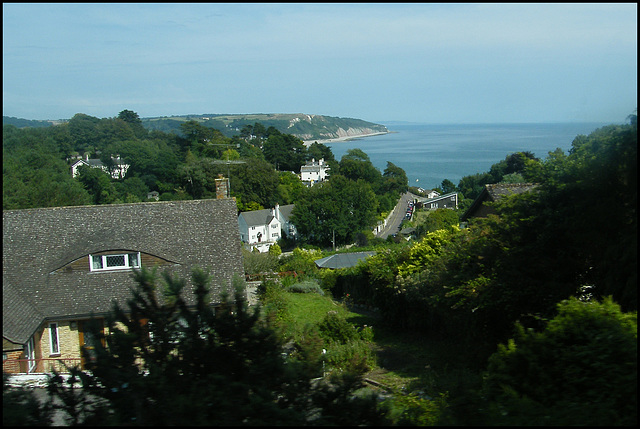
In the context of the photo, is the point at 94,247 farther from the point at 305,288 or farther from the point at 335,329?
the point at 305,288

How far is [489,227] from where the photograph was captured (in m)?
11.2

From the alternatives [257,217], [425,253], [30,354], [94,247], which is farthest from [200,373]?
[257,217]

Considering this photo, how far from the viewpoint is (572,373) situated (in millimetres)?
4992

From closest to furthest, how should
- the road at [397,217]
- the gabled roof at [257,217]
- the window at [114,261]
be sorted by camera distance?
the window at [114,261] → the gabled roof at [257,217] → the road at [397,217]

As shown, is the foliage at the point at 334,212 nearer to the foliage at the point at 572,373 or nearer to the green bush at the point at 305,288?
the green bush at the point at 305,288

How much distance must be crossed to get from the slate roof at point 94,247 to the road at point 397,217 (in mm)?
45188

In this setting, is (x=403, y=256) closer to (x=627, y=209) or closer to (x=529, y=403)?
(x=627, y=209)

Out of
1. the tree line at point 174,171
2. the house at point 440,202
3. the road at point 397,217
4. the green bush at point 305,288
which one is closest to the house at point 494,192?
the green bush at point 305,288

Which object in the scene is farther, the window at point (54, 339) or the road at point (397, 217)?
the road at point (397, 217)

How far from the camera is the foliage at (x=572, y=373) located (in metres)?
4.21

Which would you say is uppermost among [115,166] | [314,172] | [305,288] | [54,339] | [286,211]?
[115,166]

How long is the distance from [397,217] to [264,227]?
2174 centimetres

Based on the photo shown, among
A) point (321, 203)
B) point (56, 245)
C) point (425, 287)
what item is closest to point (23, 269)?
point (56, 245)

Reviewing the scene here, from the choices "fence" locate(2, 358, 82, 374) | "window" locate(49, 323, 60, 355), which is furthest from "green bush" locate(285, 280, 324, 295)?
"fence" locate(2, 358, 82, 374)
